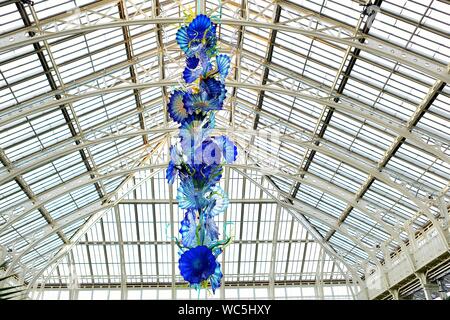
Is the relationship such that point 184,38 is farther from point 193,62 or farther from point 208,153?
point 208,153

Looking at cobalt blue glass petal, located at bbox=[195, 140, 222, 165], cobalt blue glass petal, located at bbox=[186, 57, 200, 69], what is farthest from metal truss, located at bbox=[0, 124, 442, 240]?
cobalt blue glass petal, located at bbox=[195, 140, 222, 165]

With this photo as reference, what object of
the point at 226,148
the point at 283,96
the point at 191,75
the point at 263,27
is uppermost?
the point at 283,96

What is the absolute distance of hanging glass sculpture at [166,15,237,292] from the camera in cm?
977

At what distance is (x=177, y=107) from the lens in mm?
11352

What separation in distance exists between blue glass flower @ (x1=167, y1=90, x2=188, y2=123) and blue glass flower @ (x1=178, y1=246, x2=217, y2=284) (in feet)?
10.4

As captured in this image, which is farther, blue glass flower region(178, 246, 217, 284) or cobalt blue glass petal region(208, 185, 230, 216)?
cobalt blue glass petal region(208, 185, 230, 216)

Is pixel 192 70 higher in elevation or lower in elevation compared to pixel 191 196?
higher

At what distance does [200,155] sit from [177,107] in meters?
1.64

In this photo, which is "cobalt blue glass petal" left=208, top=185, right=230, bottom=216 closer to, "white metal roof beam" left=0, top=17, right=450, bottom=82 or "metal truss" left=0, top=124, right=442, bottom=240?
"white metal roof beam" left=0, top=17, right=450, bottom=82

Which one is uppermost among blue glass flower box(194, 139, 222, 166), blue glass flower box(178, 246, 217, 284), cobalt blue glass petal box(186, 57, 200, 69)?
cobalt blue glass petal box(186, 57, 200, 69)

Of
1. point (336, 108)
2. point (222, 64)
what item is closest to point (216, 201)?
point (222, 64)

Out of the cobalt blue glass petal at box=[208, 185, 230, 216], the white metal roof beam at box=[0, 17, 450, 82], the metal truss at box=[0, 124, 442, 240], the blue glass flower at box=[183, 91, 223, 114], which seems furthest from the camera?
the metal truss at box=[0, 124, 442, 240]
